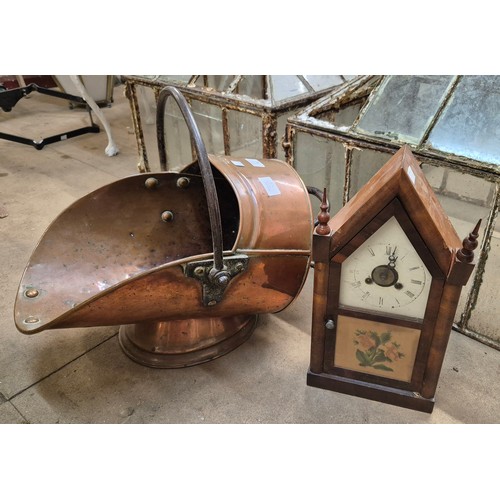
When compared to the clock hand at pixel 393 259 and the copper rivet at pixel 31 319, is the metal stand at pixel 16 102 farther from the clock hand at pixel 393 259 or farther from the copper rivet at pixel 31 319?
the clock hand at pixel 393 259

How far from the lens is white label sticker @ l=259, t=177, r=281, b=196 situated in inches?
72.0

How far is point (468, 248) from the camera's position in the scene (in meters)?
1.35

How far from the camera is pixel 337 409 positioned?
1.78 metres

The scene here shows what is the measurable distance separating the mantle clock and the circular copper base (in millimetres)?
406

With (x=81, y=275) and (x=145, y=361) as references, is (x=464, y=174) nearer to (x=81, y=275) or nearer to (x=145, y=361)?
(x=145, y=361)

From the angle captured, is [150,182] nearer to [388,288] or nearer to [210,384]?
[210,384]

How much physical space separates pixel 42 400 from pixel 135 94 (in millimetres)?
1997

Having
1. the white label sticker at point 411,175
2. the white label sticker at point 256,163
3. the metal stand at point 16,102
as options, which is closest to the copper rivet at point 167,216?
the white label sticker at point 256,163

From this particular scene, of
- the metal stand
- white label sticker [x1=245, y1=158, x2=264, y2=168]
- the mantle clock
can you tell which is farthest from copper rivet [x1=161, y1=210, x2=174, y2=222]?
the metal stand

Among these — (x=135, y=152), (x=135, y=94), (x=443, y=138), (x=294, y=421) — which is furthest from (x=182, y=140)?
(x=294, y=421)

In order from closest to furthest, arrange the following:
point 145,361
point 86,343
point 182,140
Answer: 1. point 145,361
2. point 86,343
3. point 182,140

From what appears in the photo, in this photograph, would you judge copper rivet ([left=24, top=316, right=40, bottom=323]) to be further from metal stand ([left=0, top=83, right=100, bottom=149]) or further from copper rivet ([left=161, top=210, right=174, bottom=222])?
metal stand ([left=0, top=83, right=100, bottom=149])

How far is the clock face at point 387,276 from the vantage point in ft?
4.82

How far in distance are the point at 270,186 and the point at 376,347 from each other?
27.8 inches
